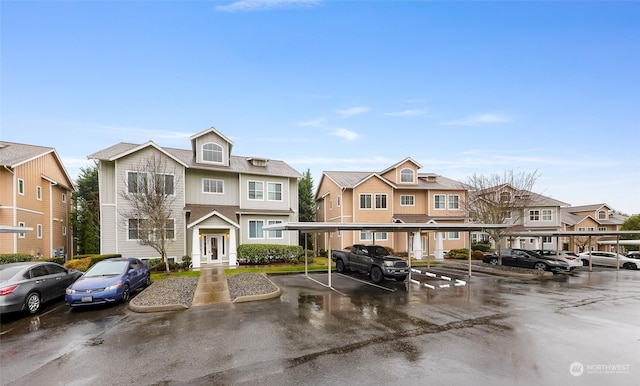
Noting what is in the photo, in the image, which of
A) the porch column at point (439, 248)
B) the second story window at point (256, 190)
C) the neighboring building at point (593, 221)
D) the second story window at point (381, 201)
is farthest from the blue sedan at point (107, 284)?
the neighboring building at point (593, 221)

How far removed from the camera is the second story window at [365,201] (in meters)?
29.6

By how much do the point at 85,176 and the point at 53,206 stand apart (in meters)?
15.4

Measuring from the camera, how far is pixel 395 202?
104 feet

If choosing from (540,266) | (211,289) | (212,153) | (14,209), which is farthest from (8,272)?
(540,266)

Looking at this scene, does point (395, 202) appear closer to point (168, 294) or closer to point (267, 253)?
point (267, 253)

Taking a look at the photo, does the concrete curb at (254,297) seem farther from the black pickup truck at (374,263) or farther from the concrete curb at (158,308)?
the black pickup truck at (374,263)

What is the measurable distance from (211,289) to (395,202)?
874 inches

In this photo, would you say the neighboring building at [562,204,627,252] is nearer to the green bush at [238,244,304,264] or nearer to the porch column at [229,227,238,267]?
the green bush at [238,244,304,264]

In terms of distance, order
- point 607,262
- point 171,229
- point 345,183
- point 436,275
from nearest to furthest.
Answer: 1. point 436,275
2. point 171,229
3. point 607,262
4. point 345,183

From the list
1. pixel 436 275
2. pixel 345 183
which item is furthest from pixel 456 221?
pixel 436 275

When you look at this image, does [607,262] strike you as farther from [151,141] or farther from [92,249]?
[92,249]

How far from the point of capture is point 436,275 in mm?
18719

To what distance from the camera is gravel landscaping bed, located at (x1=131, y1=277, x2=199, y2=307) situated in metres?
10.7

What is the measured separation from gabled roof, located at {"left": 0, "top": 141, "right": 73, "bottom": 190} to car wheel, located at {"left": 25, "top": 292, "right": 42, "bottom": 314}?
568 inches
